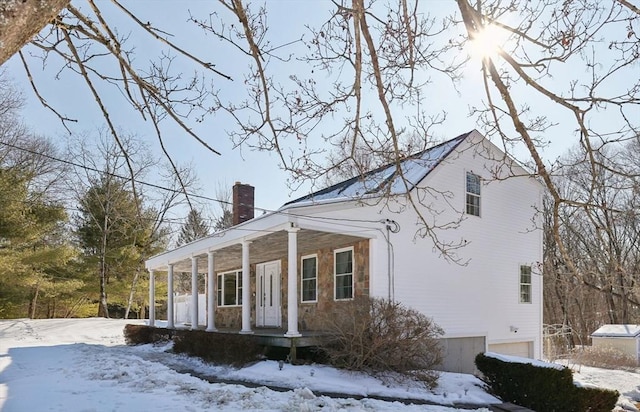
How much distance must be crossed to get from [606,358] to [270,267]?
13180mm

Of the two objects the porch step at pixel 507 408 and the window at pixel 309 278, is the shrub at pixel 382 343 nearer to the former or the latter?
the porch step at pixel 507 408

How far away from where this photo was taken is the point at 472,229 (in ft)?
47.7

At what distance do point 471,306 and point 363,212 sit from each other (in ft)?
14.6

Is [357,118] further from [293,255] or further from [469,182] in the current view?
[469,182]

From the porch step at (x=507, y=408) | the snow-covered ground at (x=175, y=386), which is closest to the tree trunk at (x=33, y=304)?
the snow-covered ground at (x=175, y=386)

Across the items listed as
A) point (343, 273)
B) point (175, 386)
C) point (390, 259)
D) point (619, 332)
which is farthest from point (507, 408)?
point (619, 332)

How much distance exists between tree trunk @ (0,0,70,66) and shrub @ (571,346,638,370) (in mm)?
21041

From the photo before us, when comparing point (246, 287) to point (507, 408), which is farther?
point (246, 287)

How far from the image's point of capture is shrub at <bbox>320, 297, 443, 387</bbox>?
985 cm

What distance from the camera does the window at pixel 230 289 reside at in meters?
19.2

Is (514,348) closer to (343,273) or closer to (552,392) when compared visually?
(343,273)

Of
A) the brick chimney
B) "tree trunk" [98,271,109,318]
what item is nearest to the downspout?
the brick chimney

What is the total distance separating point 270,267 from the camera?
1708cm

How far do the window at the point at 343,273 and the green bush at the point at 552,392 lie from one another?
4.46m
